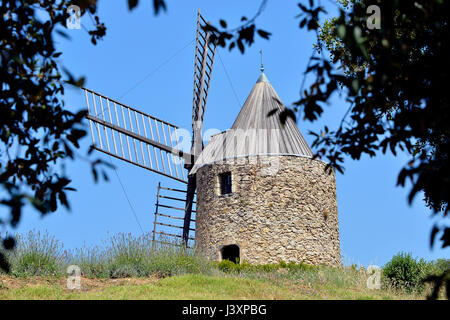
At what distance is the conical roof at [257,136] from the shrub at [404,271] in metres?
4.16

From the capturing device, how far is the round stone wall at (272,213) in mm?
15117

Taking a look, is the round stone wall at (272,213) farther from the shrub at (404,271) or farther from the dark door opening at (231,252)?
the shrub at (404,271)

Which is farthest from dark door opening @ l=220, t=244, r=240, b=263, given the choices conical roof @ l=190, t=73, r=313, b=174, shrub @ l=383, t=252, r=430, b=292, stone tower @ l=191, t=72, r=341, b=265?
shrub @ l=383, t=252, r=430, b=292

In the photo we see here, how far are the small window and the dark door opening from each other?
170 centimetres

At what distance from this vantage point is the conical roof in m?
16.2

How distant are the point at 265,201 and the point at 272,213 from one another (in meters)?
0.42

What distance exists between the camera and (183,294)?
9055mm

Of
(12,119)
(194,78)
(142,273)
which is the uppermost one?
(194,78)

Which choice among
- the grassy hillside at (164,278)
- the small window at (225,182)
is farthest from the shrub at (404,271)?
the small window at (225,182)

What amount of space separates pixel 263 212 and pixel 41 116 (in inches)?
421

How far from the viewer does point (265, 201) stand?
606 inches

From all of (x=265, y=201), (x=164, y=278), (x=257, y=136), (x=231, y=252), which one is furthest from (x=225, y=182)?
(x=164, y=278)
